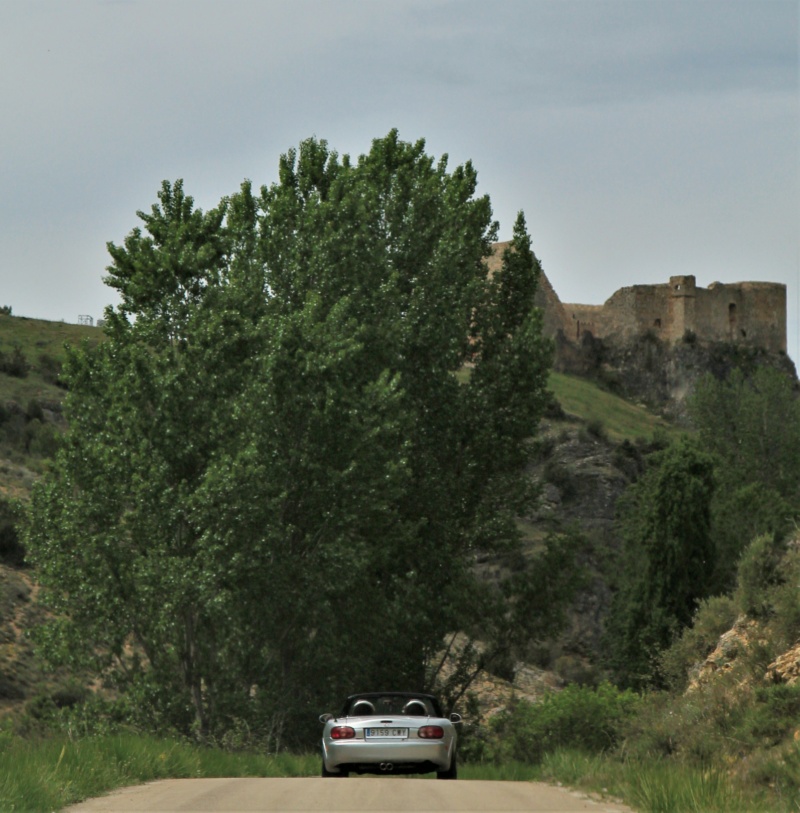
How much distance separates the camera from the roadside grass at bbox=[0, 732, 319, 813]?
10438 mm

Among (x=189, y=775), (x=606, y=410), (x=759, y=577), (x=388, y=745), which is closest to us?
(x=189, y=775)

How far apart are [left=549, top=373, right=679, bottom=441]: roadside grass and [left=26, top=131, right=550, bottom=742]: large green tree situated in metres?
59.1

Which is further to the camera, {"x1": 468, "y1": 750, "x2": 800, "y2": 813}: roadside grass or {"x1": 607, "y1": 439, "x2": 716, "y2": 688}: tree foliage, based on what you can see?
{"x1": 607, "y1": 439, "x2": 716, "y2": 688}: tree foliage

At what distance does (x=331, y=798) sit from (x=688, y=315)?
99.7m

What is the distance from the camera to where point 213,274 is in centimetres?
2925

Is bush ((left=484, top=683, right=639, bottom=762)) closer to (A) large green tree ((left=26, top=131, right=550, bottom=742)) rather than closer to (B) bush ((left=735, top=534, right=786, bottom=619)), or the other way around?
(A) large green tree ((left=26, top=131, right=550, bottom=742))

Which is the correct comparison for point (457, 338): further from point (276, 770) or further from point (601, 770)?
point (601, 770)

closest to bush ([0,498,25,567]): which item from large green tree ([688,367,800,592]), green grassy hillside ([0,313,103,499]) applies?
green grassy hillside ([0,313,103,499])

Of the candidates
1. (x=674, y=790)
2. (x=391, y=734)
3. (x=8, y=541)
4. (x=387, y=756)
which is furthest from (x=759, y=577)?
(x=8, y=541)

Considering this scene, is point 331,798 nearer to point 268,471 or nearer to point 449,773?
point 449,773

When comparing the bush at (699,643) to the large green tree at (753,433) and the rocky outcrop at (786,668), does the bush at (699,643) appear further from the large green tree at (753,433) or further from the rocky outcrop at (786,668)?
the large green tree at (753,433)

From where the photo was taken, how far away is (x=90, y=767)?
12.7m

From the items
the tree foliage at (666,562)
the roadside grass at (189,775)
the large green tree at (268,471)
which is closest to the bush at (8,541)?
the large green tree at (268,471)

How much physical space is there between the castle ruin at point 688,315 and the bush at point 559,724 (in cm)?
7726
